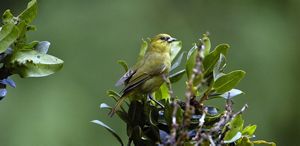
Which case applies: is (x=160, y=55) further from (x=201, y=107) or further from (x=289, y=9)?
(x=289, y=9)

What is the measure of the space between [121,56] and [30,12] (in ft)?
9.97

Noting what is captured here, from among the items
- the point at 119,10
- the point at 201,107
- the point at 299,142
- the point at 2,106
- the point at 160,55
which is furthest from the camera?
the point at 119,10

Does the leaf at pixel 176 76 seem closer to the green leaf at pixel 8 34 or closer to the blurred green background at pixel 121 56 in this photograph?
the green leaf at pixel 8 34

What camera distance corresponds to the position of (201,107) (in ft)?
4.34

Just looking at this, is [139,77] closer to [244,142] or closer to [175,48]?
[175,48]

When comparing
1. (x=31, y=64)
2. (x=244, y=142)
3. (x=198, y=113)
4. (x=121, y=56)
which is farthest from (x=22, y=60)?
(x=121, y=56)

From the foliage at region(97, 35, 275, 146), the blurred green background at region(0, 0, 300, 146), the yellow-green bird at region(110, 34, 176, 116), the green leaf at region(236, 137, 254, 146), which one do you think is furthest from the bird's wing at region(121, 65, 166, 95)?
the blurred green background at region(0, 0, 300, 146)

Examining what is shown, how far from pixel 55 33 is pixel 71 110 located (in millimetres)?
611

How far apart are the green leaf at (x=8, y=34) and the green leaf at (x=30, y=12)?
9cm

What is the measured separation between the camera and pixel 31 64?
1373mm

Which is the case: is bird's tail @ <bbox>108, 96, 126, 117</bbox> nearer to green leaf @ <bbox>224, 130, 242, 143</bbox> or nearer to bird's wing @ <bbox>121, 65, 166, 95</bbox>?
bird's wing @ <bbox>121, 65, 166, 95</bbox>

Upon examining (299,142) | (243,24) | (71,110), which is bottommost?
(299,142)

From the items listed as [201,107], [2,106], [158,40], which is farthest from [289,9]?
[201,107]

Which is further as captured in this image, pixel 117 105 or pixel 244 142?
pixel 117 105
